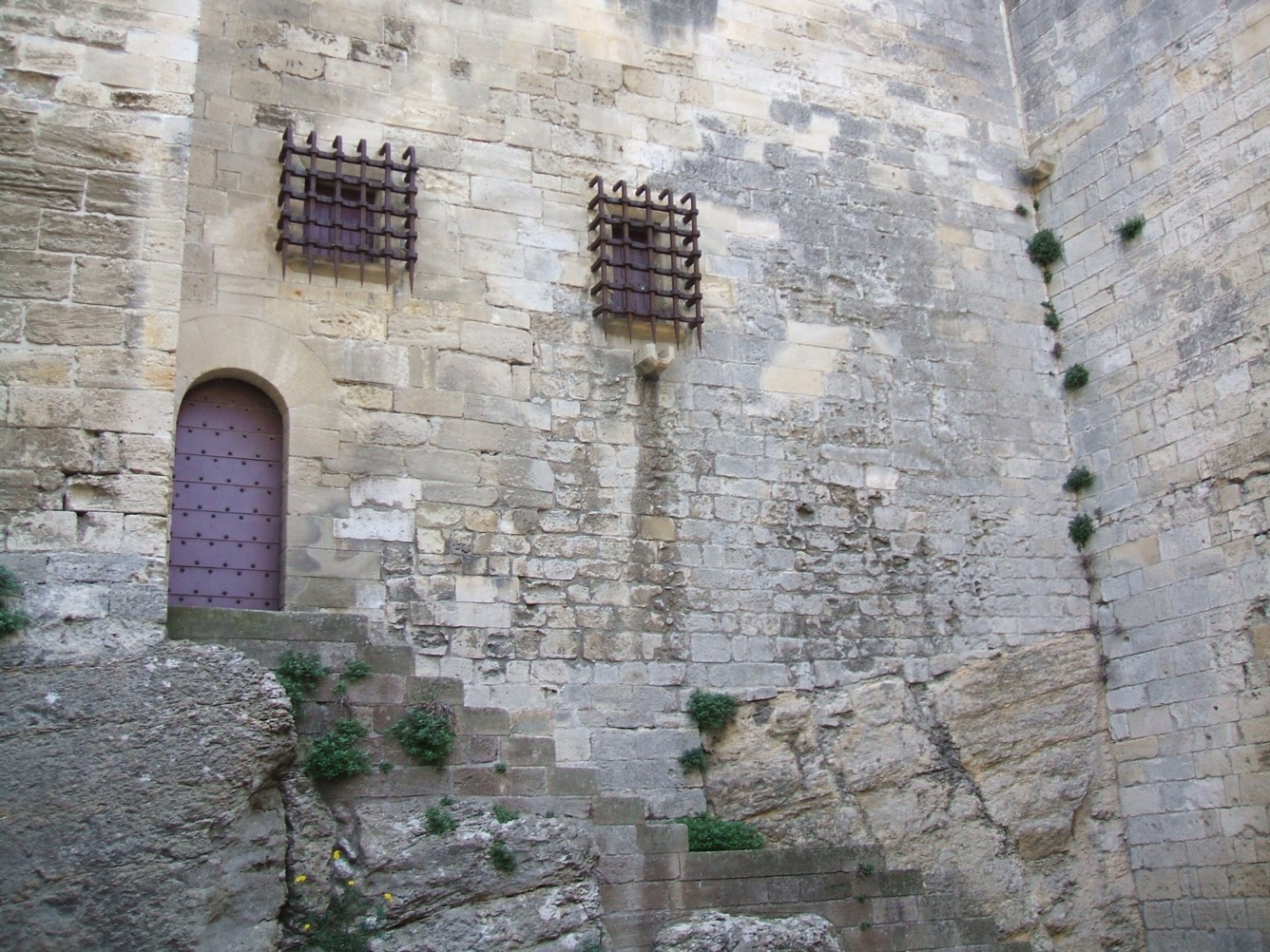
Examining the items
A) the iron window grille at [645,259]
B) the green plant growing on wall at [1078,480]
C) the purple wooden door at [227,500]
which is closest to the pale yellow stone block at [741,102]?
the iron window grille at [645,259]

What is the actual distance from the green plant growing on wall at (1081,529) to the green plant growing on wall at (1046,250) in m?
1.82

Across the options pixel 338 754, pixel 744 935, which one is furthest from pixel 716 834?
pixel 338 754

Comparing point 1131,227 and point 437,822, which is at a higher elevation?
point 1131,227

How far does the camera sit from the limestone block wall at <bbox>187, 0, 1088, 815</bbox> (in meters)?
7.65

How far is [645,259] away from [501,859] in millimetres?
4049

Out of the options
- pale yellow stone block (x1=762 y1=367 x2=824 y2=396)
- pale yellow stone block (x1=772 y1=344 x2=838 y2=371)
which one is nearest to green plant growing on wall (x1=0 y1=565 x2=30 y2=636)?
pale yellow stone block (x1=762 y1=367 x2=824 y2=396)

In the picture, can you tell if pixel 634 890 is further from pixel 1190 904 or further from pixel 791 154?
pixel 791 154

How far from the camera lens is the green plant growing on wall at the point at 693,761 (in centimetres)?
785

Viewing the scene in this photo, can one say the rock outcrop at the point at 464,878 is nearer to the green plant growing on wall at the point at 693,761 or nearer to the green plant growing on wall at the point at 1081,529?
the green plant growing on wall at the point at 693,761

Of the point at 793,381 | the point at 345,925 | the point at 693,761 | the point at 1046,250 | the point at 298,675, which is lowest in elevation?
the point at 345,925

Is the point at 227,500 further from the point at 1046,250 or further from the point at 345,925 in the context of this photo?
the point at 1046,250

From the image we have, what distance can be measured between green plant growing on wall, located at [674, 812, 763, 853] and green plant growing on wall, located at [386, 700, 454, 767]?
1.58 meters

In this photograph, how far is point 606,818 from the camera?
6867mm

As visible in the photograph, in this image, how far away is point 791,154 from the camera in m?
9.42
